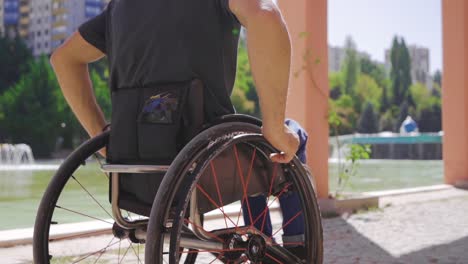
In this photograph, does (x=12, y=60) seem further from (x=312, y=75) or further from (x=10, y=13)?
(x=312, y=75)

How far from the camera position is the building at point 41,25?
70.7 metres

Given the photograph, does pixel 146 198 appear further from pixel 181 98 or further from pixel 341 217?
pixel 341 217

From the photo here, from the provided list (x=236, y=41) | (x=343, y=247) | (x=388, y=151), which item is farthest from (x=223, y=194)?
(x=388, y=151)

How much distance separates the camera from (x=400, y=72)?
5912 centimetres

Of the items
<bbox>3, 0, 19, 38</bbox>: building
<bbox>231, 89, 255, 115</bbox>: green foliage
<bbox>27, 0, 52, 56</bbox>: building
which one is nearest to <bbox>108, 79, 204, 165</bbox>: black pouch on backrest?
<bbox>231, 89, 255, 115</bbox>: green foliage

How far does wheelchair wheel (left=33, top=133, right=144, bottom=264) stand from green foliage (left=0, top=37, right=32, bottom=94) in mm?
32708

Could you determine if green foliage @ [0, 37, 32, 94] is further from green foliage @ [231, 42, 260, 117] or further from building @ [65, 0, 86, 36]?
building @ [65, 0, 86, 36]

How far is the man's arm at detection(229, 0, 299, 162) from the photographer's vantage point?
151cm

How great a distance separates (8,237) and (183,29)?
2.30 meters

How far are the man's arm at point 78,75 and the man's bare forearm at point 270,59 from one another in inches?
21.3

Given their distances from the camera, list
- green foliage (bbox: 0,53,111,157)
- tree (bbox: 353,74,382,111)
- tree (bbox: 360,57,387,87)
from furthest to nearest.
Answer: tree (bbox: 360,57,387,87), tree (bbox: 353,74,382,111), green foliage (bbox: 0,53,111,157)

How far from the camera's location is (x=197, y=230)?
5.03 ft

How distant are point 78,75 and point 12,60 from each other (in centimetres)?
3865

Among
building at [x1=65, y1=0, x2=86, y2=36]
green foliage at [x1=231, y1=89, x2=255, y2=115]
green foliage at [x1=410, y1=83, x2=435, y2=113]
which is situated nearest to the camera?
green foliage at [x1=231, y1=89, x2=255, y2=115]
